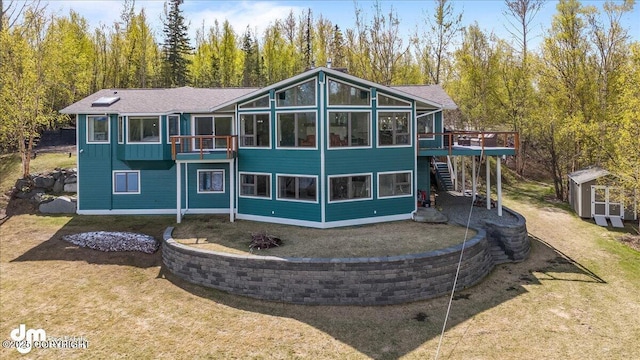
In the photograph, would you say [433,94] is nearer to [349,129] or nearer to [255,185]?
[349,129]

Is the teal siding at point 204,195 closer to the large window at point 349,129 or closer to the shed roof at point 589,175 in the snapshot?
the large window at point 349,129

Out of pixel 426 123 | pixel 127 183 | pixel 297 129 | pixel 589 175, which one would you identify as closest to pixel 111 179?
pixel 127 183

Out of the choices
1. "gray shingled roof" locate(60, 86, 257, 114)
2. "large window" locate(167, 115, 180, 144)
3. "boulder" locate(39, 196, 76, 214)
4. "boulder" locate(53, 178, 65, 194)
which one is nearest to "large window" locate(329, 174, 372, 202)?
"gray shingled roof" locate(60, 86, 257, 114)

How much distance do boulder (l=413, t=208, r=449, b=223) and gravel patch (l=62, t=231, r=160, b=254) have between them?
10335 mm

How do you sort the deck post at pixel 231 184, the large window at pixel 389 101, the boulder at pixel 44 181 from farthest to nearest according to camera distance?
the boulder at pixel 44 181
the deck post at pixel 231 184
the large window at pixel 389 101

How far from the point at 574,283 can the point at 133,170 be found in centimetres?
1799

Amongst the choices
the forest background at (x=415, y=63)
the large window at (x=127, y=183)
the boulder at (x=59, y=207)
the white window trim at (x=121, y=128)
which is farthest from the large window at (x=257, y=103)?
the forest background at (x=415, y=63)

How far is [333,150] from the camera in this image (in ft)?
48.0

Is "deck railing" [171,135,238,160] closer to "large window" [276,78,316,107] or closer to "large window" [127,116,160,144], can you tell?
"large window" [127,116,160,144]

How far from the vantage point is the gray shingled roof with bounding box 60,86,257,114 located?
16.8 m

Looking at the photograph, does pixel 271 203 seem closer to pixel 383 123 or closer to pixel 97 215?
pixel 383 123

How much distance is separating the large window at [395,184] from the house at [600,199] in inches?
407

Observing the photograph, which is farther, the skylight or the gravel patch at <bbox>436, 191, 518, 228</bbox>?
the skylight

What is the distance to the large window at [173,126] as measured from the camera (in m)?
16.9
